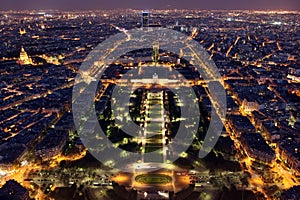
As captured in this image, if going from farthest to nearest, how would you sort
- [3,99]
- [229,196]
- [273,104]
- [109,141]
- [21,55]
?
[21,55] < [3,99] < [273,104] < [109,141] < [229,196]

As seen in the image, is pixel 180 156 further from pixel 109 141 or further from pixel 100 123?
pixel 100 123

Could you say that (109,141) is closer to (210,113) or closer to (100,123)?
(100,123)

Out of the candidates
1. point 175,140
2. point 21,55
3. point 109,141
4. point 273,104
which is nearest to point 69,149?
point 109,141

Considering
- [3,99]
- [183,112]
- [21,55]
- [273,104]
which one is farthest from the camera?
[21,55]

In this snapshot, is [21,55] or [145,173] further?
[21,55]

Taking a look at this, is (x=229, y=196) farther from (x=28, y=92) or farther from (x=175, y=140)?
(x=28, y=92)

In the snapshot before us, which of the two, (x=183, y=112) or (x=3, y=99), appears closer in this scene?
(x=183, y=112)

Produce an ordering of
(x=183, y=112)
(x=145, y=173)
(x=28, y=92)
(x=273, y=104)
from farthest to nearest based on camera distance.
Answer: (x=28, y=92)
(x=273, y=104)
(x=183, y=112)
(x=145, y=173)

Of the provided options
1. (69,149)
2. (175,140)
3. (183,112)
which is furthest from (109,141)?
(183,112)

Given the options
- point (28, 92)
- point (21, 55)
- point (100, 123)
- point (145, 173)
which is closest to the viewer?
point (145, 173)
